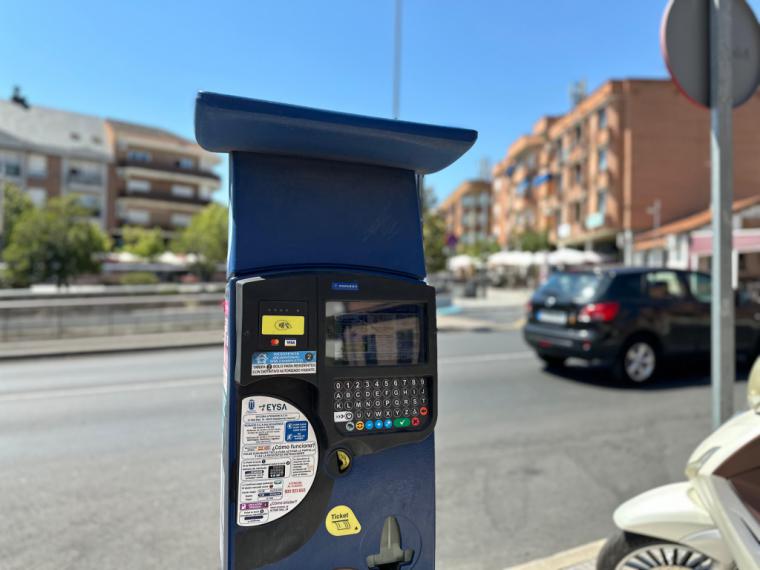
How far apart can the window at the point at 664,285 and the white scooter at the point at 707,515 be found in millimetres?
5587

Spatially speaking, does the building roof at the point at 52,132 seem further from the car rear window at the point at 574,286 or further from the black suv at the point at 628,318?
the black suv at the point at 628,318

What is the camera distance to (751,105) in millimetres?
35250

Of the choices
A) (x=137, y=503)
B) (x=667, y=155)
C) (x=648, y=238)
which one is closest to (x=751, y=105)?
(x=667, y=155)

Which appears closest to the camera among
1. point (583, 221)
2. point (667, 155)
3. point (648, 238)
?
point (648, 238)

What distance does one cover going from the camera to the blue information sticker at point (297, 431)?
172cm

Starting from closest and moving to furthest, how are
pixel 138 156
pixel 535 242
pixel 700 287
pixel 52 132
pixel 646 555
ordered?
pixel 646 555 → pixel 700 287 → pixel 535 242 → pixel 52 132 → pixel 138 156

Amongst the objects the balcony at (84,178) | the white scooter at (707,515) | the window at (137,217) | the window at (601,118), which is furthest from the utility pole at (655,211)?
the balcony at (84,178)

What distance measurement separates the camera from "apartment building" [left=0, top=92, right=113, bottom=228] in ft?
162

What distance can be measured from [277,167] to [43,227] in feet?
73.0

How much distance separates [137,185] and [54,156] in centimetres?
752

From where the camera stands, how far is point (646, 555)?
7.27ft

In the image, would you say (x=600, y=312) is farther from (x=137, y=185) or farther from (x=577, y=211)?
(x=137, y=185)

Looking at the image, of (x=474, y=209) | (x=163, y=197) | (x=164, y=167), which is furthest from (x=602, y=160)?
(x=474, y=209)

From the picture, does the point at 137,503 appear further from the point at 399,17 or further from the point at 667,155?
the point at 667,155
